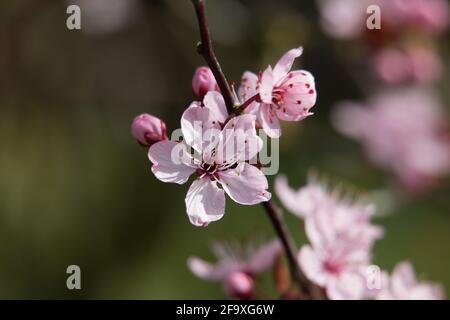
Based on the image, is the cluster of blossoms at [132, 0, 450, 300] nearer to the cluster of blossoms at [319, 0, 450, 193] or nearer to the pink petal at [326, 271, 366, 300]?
the pink petal at [326, 271, 366, 300]

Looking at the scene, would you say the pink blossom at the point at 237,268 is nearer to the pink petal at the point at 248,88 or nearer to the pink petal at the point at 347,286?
the pink petal at the point at 347,286

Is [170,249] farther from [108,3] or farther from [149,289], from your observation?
[108,3]

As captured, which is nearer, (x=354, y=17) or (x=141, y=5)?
(x=354, y=17)

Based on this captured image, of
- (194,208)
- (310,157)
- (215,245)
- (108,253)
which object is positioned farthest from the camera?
(310,157)

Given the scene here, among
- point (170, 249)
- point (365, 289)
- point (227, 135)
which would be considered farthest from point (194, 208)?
point (170, 249)

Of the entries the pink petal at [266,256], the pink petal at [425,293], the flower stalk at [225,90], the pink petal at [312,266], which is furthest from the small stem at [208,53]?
the pink petal at [425,293]

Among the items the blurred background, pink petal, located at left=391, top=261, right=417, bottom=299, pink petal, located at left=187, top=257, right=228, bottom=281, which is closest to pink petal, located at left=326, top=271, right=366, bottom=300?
pink petal, located at left=391, top=261, right=417, bottom=299
